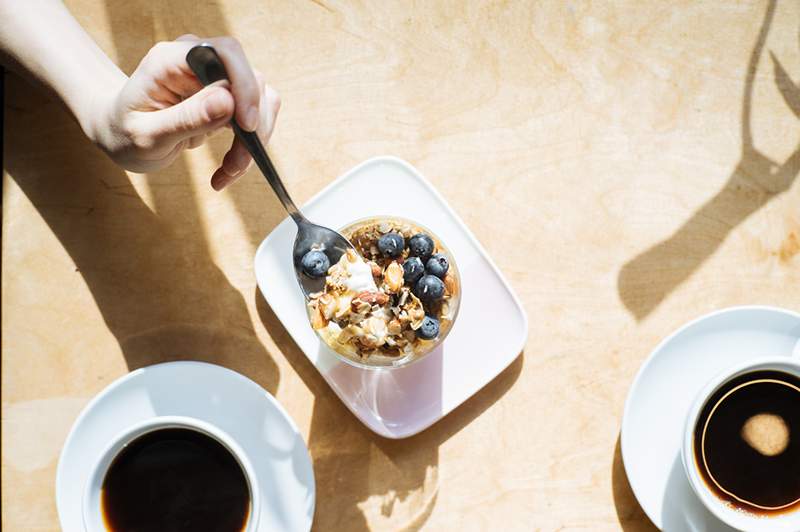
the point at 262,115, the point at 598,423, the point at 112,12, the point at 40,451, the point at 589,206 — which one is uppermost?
the point at 112,12

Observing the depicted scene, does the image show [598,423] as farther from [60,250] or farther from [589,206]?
[60,250]

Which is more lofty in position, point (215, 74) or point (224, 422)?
point (215, 74)

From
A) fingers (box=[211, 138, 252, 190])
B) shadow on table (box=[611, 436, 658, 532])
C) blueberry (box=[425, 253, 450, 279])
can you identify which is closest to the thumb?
fingers (box=[211, 138, 252, 190])

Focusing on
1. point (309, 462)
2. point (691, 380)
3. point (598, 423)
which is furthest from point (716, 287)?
point (309, 462)

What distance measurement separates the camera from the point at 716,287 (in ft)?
4.29

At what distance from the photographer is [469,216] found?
1296 millimetres

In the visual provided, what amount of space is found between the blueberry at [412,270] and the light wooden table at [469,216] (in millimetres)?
252

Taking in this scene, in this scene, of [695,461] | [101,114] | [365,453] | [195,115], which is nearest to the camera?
[195,115]

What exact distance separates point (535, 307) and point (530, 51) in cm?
49

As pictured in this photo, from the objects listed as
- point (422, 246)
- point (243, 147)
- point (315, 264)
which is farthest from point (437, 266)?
point (243, 147)

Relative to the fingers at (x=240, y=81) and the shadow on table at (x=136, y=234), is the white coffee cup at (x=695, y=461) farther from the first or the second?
the fingers at (x=240, y=81)

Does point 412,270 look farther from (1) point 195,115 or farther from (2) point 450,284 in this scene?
(1) point 195,115

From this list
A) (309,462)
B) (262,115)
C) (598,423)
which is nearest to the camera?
(262,115)

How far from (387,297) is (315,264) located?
0.45 ft
